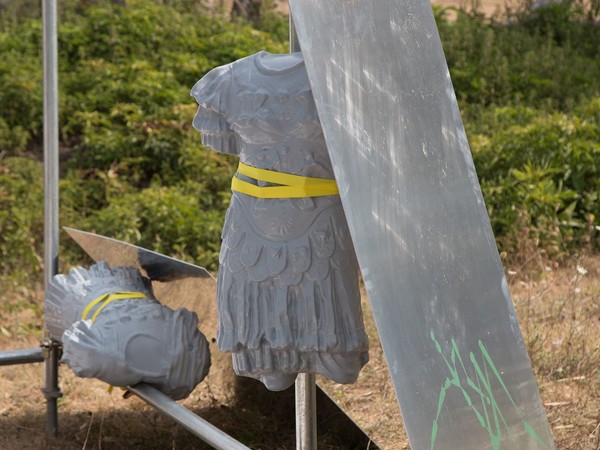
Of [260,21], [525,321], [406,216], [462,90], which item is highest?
[260,21]

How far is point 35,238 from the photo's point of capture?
5.03m

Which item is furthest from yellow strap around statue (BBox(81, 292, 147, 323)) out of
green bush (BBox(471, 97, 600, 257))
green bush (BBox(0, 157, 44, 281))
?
green bush (BBox(471, 97, 600, 257))

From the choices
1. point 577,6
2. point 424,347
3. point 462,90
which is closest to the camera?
point 424,347

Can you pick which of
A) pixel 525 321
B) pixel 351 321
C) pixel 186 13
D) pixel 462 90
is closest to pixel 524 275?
pixel 525 321

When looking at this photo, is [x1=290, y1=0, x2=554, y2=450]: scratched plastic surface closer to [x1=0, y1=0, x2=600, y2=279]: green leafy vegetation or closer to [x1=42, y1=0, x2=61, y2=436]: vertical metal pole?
[x1=42, y1=0, x2=61, y2=436]: vertical metal pole

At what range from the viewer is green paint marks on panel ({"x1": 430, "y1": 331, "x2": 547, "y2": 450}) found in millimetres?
1920

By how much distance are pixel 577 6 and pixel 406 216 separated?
598 centimetres

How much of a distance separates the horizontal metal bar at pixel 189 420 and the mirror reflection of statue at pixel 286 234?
0.48 m

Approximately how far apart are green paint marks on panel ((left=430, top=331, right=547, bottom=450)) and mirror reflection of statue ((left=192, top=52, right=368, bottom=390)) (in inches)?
9.3

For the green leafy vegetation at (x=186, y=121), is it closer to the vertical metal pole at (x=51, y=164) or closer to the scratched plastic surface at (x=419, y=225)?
the vertical metal pole at (x=51, y=164)

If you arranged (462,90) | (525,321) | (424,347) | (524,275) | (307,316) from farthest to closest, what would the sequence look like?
(462,90), (524,275), (525,321), (307,316), (424,347)

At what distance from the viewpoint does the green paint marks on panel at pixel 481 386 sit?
192cm

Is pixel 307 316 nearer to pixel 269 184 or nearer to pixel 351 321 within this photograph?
pixel 351 321

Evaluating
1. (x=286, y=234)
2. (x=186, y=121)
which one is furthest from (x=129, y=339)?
(x=186, y=121)
